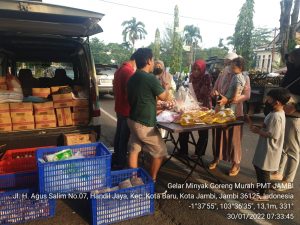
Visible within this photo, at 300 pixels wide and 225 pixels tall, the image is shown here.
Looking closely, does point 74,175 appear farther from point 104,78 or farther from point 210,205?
point 104,78

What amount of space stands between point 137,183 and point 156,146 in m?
0.55

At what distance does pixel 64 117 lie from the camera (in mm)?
3994

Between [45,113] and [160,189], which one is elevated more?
[45,113]

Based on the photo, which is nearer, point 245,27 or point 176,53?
point 245,27

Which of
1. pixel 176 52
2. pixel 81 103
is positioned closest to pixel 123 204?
pixel 81 103

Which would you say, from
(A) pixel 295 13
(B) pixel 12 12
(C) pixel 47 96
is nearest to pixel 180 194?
(C) pixel 47 96

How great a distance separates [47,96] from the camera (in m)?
4.16

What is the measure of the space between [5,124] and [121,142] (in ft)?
5.60

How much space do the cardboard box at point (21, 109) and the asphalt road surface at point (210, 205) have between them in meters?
1.31

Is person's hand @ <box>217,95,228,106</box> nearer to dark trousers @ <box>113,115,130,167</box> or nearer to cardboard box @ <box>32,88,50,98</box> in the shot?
dark trousers @ <box>113,115,130,167</box>

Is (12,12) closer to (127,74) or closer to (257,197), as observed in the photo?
(127,74)

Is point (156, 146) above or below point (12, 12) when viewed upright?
below

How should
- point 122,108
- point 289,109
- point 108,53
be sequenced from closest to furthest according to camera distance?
point 289,109, point 122,108, point 108,53

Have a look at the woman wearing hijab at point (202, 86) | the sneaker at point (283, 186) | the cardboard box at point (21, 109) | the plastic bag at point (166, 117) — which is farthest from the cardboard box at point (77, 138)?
the sneaker at point (283, 186)
